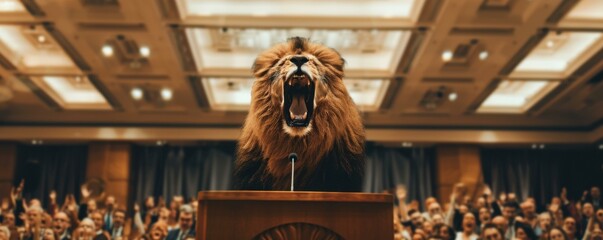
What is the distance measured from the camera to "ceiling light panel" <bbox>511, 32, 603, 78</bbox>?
9.61 meters

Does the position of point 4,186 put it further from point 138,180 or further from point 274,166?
point 274,166

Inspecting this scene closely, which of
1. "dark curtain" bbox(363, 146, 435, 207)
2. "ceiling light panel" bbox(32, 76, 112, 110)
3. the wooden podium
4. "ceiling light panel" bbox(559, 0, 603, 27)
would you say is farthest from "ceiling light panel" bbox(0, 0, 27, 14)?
"dark curtain" bbox(363, 146, 435, 207)

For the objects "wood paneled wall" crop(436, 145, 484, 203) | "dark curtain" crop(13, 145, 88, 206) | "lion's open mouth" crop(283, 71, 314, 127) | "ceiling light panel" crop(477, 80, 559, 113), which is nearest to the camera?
"lion's open mouth" crop(283, 71, 314, 127)

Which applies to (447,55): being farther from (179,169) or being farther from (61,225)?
(179,169)

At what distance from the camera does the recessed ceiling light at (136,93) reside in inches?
460

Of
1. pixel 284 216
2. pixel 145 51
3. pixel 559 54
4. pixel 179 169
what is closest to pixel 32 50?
pixel 145 51

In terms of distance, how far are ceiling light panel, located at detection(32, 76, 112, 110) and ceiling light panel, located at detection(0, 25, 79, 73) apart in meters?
1.06

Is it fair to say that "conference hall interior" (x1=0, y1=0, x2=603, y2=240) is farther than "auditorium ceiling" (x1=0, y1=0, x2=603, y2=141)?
No

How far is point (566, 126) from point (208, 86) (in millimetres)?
7879

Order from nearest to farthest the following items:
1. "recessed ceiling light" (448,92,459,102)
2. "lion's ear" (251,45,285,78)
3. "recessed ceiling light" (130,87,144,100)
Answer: "lion's ear" (251,45,285,78) < "recessed ceiling light" (130,87,144,100) < "recessed ceiling light" (448,92,459,102)

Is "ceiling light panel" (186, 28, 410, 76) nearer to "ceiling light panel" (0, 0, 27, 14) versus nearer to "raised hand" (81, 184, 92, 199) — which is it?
"ceiling light panel" (0, 0, 27, 14)

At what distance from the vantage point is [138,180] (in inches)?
566

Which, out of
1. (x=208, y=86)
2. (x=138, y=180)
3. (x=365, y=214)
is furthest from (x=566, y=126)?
(x=365, y=214)

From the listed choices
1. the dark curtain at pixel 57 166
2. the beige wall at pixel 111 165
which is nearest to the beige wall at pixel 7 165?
the dark curtain at pixel 57 166
